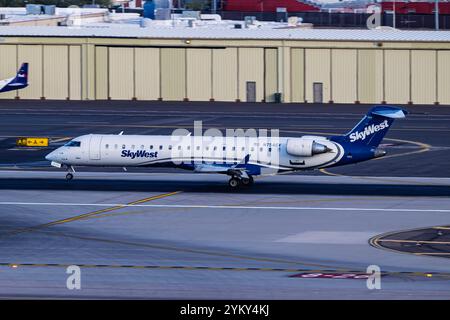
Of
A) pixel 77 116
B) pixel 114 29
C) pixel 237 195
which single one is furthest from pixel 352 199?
pixel 114 29

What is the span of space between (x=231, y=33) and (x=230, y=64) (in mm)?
3621

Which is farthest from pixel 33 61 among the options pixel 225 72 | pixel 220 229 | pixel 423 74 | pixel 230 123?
pixel 220 229

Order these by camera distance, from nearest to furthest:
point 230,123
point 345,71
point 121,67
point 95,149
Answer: point 95,149 → point 230,123 → point 345,71 → point 121,67

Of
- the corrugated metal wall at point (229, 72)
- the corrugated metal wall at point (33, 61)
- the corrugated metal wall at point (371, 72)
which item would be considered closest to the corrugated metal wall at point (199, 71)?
the corrugated metal wall at point (229, 72)

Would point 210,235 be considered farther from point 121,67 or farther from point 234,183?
point 121,67

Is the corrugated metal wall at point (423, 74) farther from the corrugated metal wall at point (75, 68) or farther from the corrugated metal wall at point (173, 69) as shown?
the corrugated metal wall at point (75, 68)

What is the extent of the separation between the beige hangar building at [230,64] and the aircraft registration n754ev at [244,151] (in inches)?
2077

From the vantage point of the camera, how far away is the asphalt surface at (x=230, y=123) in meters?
62.0

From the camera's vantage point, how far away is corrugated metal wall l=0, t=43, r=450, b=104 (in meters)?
100

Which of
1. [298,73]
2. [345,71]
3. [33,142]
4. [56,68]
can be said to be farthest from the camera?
[56,68]

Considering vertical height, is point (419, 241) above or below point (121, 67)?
below

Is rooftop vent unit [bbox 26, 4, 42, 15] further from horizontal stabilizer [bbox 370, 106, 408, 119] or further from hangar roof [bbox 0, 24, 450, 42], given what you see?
horizontal stabilizer [bbox 370, 106, 408, 119]

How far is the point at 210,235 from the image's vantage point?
119 feet

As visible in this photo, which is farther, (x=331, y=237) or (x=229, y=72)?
(x=229, y=72)
